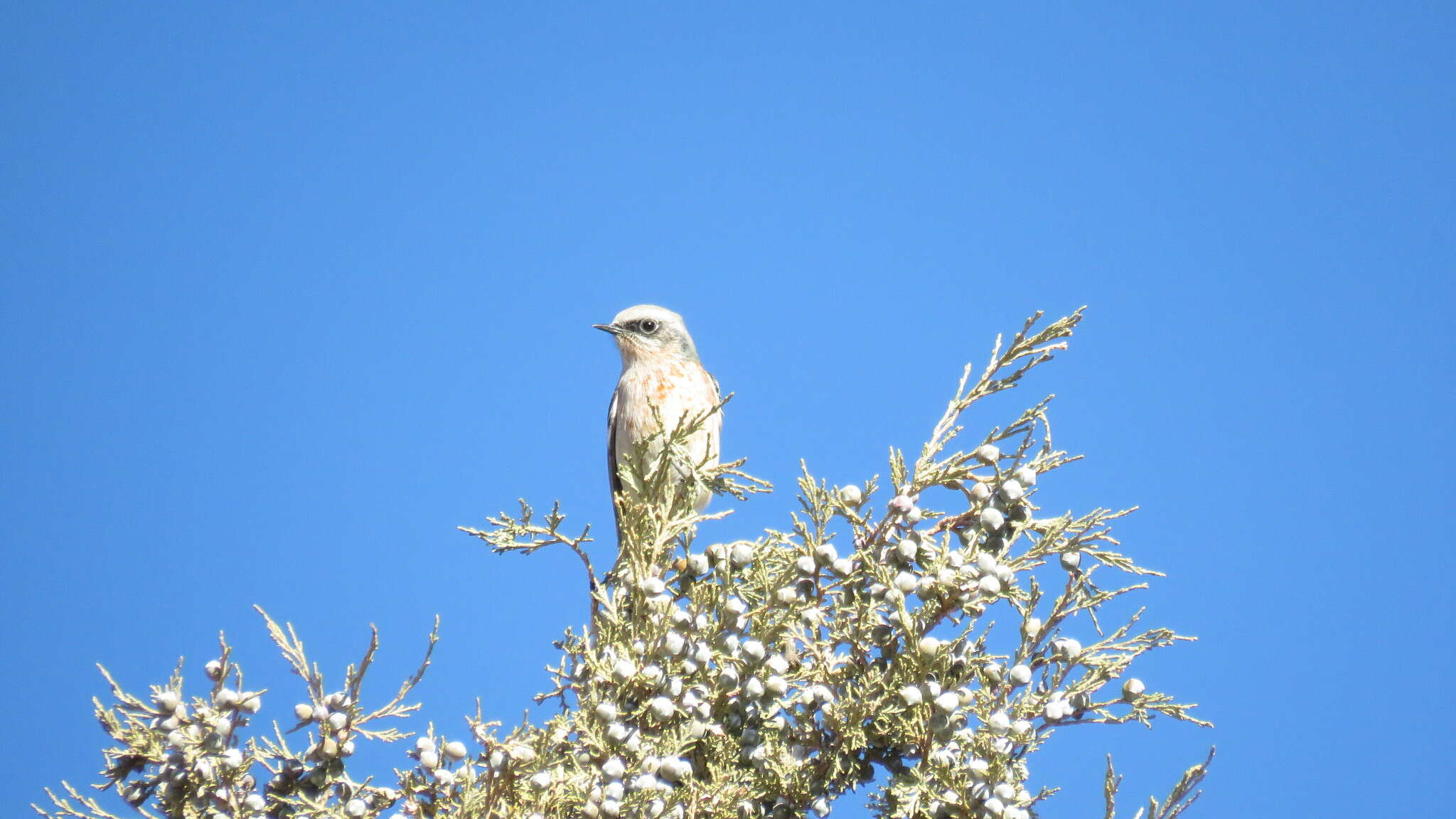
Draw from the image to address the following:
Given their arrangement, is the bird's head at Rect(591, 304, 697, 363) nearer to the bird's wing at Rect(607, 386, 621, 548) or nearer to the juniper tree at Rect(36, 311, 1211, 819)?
the bird's wing at Rect(607, 386, 621, 548)

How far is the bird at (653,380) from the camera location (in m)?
7.70

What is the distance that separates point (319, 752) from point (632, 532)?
1254 mm

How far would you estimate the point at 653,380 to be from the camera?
308 inches

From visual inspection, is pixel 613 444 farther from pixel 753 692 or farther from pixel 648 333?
pixel 753 692

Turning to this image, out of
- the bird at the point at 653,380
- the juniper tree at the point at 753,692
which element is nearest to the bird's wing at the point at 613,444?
the bird at the point at 653,380

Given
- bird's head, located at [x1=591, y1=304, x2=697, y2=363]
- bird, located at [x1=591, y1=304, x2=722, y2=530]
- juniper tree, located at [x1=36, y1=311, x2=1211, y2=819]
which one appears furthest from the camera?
bird's head, located at [x1=591, y1=304, x2=697, y2=363]

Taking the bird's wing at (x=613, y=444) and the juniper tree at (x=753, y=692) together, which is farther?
the bird's wing at (x=613, y=444)

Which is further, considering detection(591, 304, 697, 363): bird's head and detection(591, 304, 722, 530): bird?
detection(591, 304, 697, 363): bird's head

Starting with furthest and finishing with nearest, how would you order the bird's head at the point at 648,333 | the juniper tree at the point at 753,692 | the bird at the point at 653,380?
1. the bird's head at the point at 648,333
2. the bird at the point at 653,380
3. the juniper tree at the point at 753,692

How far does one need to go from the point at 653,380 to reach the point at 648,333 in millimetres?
424

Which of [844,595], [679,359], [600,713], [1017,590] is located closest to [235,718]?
[600,713]

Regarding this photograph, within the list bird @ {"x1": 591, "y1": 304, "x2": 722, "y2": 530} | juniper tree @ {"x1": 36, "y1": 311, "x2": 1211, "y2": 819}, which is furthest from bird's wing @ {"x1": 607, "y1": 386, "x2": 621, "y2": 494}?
juniper tree @ {"x1": 36, "y1": 311, "x2": 1211, "y2": 819}

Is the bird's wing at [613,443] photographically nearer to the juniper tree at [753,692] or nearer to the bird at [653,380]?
the bird at [653,380]

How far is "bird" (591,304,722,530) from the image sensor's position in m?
7.70
